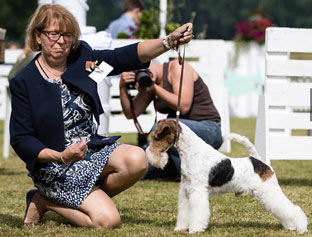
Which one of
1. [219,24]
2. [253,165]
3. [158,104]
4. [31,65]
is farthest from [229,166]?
[219,24]

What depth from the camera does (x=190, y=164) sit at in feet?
13.8

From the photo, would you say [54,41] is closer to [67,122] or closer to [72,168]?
[67,122]

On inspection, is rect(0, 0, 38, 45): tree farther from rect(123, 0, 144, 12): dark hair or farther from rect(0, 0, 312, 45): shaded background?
rect(123, 0, 144, 12): dark hair

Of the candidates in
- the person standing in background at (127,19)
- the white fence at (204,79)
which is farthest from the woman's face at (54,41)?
the person standing in background at (127,19)

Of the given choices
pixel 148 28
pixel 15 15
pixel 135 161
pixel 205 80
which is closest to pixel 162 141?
pixel 135 161

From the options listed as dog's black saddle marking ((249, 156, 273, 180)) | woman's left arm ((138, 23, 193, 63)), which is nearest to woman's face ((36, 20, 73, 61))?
woman's left arm ((138, 23, 193, 63))

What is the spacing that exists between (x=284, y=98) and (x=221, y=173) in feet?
7.91

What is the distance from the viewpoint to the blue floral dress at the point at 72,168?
436cm

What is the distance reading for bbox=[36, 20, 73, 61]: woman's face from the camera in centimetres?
425

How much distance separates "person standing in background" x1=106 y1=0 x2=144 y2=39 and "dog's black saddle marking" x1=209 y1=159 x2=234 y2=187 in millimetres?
6844

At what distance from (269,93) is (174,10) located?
460 cm

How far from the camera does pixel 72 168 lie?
4.41m

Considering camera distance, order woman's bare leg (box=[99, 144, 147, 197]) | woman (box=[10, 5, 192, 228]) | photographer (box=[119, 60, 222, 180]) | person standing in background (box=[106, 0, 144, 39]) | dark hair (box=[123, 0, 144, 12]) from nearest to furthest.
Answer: woman (box=[10, 5, 192, 228]) < woman's bare leg (box=[99, 144, 147, 197]) < photographer (box=[119, 60, 222, 180]) < person standing in background (box=[106, 0, 144, 39]) < dark hair (box=[123, 0, 144, 12])

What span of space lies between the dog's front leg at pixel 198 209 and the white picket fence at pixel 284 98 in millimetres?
2276
